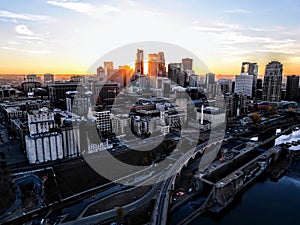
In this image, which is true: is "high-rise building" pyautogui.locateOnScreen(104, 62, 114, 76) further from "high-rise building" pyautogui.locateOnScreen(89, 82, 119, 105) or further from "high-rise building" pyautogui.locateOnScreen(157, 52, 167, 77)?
"high-rise building" pyautogui.locateOnScreen(89, 82, 119, 105)

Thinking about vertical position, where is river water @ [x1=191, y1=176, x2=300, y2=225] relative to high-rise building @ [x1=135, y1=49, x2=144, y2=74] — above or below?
below

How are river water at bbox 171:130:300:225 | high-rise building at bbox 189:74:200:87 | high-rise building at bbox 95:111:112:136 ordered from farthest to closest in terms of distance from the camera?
1. high-rise building at bbox 189:74:200:87
2. high-rise building at bbox 95:111:112:136
3. river water at bbox 171:130:300:225

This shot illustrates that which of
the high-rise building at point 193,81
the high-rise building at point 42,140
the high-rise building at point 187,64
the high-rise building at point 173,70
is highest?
the high-rise building at point 187,64

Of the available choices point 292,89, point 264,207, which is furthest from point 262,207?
point 292,89

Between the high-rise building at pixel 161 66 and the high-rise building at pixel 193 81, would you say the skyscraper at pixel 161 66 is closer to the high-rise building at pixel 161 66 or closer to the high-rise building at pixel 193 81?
the high-rise building at pixel 161 66

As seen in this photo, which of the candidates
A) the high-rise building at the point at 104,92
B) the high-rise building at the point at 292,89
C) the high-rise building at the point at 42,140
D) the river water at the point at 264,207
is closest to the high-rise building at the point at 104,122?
the high-rise building at the point at 42,140

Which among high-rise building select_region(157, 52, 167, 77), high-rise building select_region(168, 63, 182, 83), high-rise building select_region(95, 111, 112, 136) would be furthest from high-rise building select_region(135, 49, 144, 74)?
high-rise building select_region(95, 111, 112, 136)

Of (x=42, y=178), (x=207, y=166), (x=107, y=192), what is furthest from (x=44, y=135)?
(x=207, y=166)

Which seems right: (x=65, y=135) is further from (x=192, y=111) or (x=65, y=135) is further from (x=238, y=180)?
(x=192, y=111)
